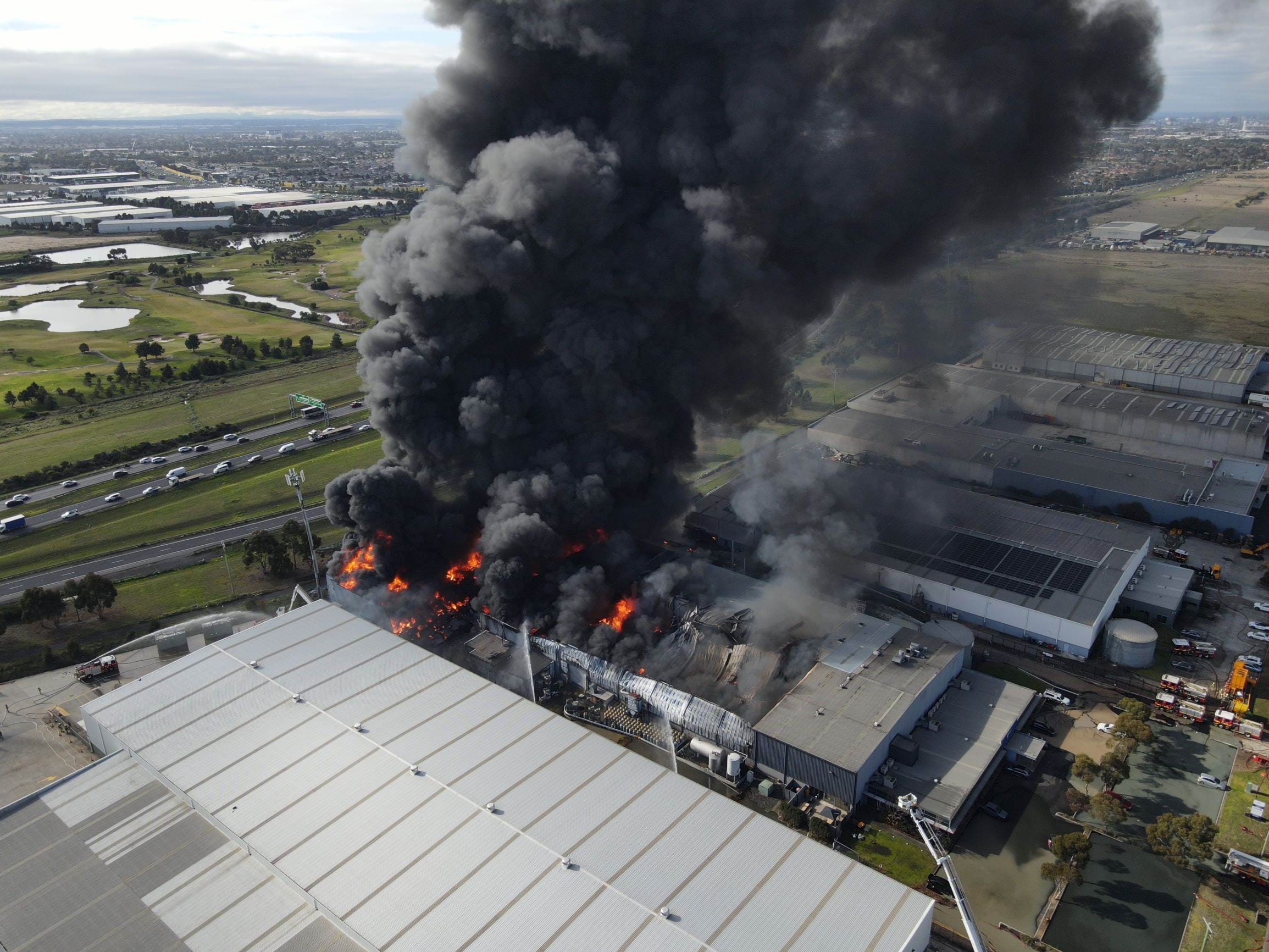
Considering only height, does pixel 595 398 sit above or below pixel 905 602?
above

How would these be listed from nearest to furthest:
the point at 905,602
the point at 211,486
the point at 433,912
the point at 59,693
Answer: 1. the point at 433,912
2. the point at 59,693
3. the point at 905,602
4. the point at 211,486

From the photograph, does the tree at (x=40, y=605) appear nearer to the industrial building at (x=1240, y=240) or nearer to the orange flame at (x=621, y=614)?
the orange flame at (x=621, y=614)

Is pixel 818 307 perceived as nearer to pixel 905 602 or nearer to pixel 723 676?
pixel 905 602

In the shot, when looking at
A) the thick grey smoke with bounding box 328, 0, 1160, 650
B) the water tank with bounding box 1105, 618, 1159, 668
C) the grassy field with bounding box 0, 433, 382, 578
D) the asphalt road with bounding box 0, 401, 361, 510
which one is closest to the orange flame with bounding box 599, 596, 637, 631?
the thick grey smoke with bounding box 328, 0, 1160, 650

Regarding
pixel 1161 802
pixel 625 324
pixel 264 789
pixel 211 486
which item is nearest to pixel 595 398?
pixel 625 324

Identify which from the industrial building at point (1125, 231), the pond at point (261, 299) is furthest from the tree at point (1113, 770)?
the pond at point (261, 299)

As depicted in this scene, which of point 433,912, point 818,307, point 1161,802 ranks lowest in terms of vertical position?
point 1161,802

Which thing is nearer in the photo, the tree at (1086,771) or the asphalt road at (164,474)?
the tree at (1086,771)
